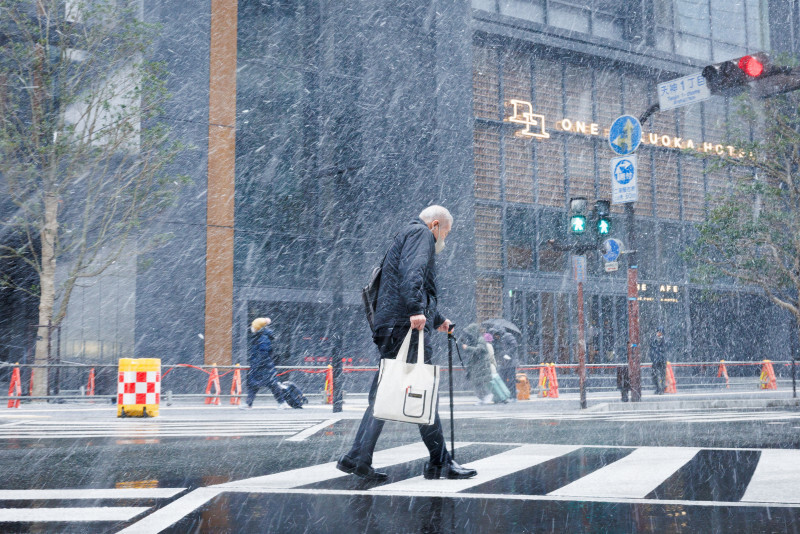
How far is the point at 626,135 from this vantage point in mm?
14609

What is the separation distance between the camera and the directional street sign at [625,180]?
14547 millimetres

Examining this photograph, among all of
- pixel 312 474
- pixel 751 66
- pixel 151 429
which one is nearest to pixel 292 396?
pixel 151 429

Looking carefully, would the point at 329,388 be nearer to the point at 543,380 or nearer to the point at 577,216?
the point at 543,380

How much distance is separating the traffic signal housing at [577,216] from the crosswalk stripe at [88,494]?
10808 mm

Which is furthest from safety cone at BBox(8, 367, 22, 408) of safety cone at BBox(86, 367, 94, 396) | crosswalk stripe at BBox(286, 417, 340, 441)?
crosswalk stripe at BBox(286, 417, 340, 441)

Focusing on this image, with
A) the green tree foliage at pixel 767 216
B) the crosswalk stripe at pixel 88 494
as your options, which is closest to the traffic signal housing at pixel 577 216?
the green tree foliage at pixel 767 216

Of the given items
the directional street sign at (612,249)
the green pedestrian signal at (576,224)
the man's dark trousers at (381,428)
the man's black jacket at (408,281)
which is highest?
the green pedestrian signal at (576,224)

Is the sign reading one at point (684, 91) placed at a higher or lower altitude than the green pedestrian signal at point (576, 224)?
higher

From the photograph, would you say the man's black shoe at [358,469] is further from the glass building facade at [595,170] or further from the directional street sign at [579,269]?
the glass building facade at [595,170]

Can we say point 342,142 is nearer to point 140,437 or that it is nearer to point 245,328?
point 245,328

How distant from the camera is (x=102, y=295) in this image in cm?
1895

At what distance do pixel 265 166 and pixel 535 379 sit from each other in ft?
29.9

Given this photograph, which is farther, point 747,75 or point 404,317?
point 747,75

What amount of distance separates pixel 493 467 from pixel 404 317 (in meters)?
1.61
